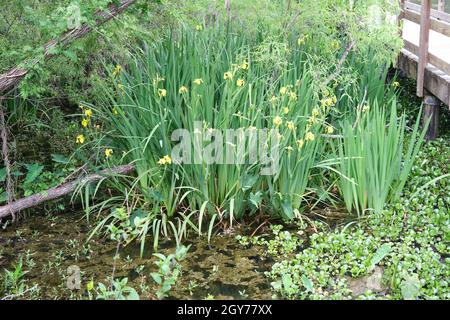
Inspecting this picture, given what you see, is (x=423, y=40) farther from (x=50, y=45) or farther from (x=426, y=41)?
(x=50, y=45)

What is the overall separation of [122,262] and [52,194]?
0.86m

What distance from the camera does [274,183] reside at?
13.3ft

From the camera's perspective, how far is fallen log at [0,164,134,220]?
4.04m

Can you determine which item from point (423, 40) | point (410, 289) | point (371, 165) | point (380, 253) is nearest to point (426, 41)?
point (423, 40)

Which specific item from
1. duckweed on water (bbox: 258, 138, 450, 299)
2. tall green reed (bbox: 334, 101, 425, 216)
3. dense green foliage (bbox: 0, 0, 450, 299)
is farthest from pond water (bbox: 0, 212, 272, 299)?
tall green reed (bbox: 334, 101, 425, 216)

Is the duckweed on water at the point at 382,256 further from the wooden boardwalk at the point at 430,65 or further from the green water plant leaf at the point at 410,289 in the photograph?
the wooden boardwalk at the point at 430,65

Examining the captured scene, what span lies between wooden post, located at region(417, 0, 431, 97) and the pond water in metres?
2.60

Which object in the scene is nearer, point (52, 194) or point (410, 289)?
point (410, 289)

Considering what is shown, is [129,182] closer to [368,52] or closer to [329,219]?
[329,219]

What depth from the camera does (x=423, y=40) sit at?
535 centimetres

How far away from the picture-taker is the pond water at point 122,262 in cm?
328

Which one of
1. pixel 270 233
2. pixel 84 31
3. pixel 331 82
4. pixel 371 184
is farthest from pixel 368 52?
pixel 84 31

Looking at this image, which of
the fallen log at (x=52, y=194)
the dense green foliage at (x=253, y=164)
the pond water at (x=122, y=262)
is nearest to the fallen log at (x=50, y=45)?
the dense green foliage at (x=253, y=164)

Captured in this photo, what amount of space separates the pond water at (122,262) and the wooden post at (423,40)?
8.54 feet
